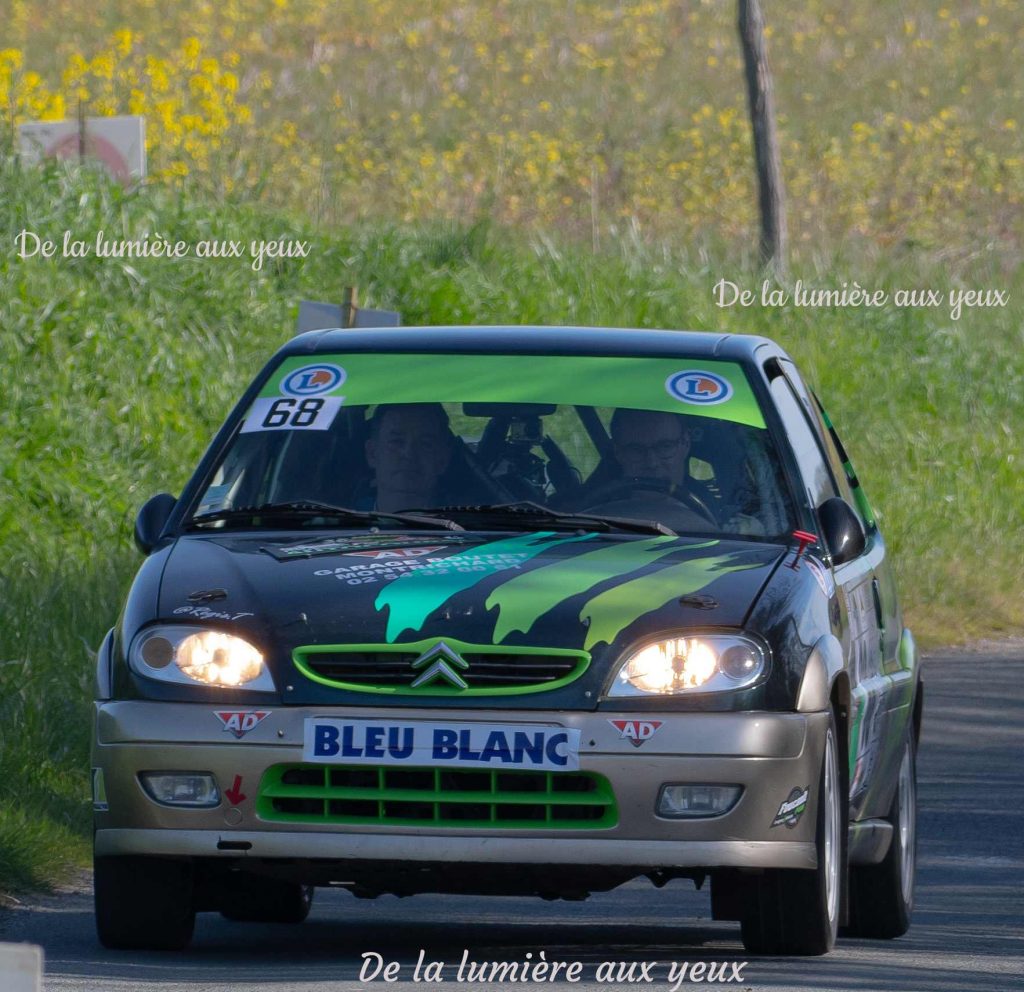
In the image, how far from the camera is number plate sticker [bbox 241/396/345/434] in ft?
24.0

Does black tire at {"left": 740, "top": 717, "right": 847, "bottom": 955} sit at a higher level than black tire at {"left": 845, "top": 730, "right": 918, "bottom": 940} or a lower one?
higher

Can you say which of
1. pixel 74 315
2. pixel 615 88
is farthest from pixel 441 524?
pixel 615 88

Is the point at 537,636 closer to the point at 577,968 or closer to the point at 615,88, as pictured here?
the point at 577,968

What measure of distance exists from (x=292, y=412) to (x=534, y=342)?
0.72 metres

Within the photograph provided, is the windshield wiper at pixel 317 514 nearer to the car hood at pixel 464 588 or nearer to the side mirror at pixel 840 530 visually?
the car hood at pixel 464 588

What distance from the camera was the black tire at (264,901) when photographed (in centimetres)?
723

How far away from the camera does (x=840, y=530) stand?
22.8 ft

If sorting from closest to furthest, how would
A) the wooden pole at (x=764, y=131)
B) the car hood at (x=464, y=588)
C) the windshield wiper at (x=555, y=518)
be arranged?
the car hood at (x=464, y=588) → the windshield wiper at (x=555, y=518) → the wooden pole at (x=764, y=131)

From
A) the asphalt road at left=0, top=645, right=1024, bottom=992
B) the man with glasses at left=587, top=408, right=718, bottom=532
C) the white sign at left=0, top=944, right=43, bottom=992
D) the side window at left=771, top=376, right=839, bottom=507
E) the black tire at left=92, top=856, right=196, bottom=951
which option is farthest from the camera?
the side window at left=771, top=376, right=839, bottom=507

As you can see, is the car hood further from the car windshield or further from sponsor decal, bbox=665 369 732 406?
sponsor decal, bbox=665 369 732 406

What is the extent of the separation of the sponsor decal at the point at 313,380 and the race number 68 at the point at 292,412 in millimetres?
36

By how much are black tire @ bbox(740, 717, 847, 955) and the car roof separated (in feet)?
4.71

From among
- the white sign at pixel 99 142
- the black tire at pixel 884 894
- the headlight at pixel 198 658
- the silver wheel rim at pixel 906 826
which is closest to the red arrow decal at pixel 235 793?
the headlight at pixel 198 658

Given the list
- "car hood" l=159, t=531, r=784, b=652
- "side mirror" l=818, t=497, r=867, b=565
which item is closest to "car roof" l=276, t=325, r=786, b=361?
"side mirror" l=818, t=497, r=867, b=565
